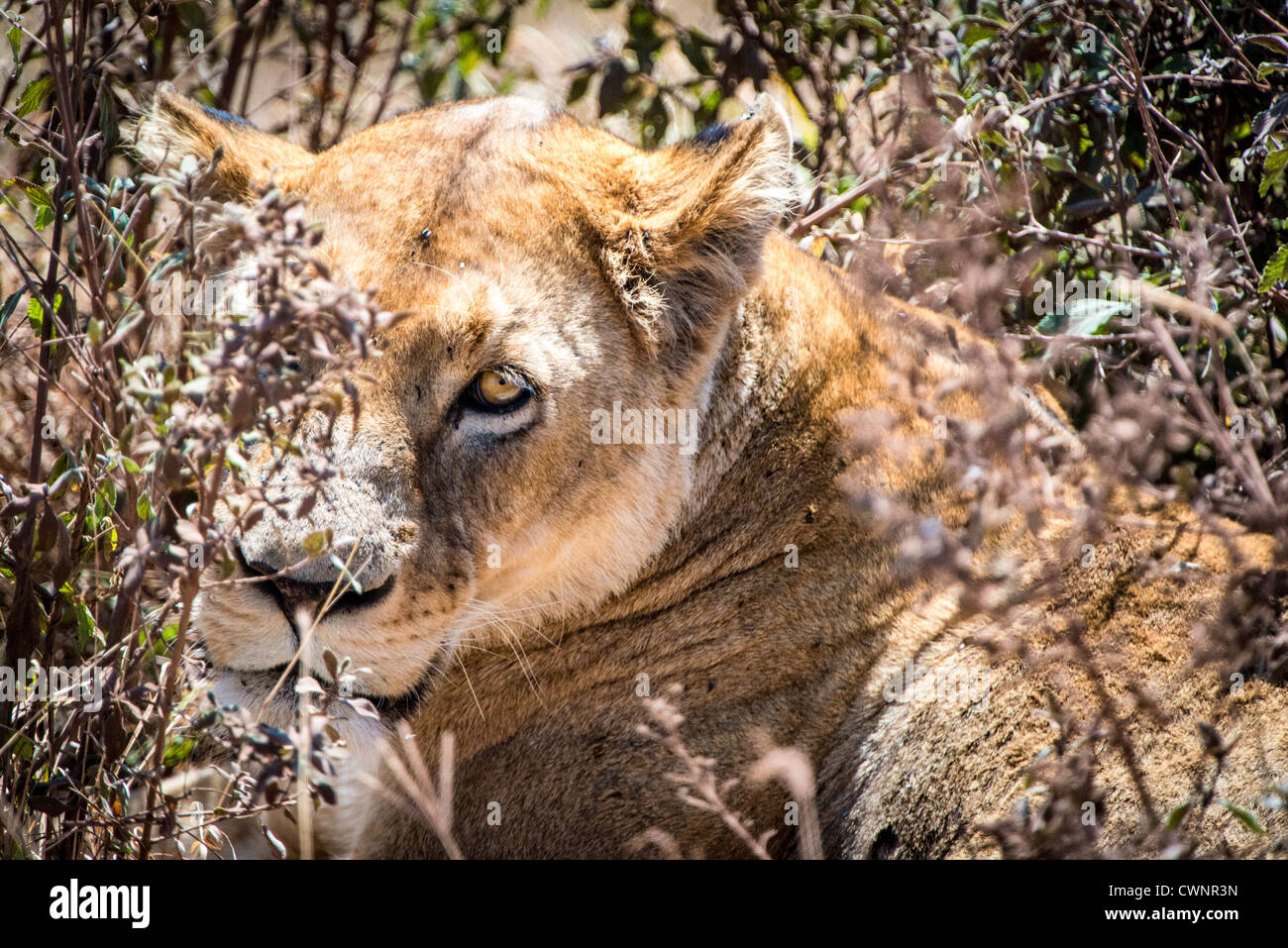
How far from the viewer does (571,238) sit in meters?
3.30

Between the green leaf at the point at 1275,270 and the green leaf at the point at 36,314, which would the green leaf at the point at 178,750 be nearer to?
the green leaf at the point at 36,314

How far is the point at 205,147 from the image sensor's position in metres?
3.60

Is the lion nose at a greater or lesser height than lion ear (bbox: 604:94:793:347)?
lesser

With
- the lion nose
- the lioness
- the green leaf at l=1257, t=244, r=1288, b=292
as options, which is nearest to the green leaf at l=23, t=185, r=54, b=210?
the lioness

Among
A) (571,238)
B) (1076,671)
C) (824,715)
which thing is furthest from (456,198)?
(1076,671)

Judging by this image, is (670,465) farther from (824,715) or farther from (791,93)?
(791,93)

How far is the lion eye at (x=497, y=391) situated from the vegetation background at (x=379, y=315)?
37 centimetres

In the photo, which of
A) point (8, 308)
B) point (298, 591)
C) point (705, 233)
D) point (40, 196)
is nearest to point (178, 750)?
point (298, 591)

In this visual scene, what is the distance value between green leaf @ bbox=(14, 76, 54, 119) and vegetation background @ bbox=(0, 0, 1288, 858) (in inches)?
0.8

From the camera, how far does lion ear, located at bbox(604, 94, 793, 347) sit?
3273mm

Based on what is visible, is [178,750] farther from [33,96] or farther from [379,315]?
[33,96]

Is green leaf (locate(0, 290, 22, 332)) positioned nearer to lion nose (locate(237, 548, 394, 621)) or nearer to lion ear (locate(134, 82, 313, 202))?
lion ear (locate(134, 82, 313, 202))

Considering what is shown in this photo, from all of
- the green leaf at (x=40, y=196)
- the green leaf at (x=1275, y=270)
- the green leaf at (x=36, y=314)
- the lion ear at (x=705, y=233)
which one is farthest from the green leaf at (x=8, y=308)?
the green leaf at (x=1275, y=270)
